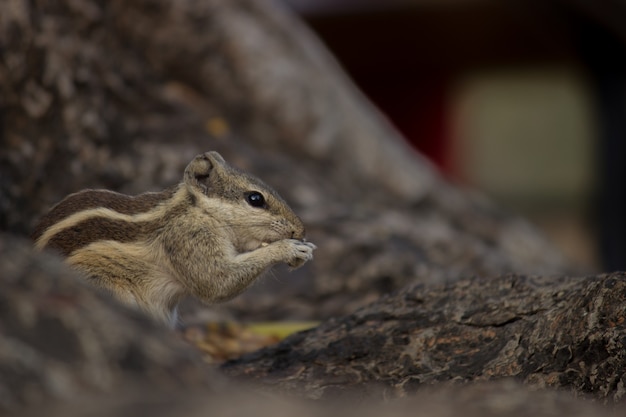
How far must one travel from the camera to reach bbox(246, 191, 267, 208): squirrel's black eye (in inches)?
174

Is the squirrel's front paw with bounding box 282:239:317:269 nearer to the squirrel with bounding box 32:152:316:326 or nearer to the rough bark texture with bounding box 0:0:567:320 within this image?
the squirrel with bounding box 32:152:316:326

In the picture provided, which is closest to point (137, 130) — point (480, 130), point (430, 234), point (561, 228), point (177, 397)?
point (430, 234)

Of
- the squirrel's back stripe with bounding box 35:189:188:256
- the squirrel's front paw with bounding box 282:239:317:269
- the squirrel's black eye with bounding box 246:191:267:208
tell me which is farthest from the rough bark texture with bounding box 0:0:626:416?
the squirrel's back stripe with bounding box 35:189:188:256

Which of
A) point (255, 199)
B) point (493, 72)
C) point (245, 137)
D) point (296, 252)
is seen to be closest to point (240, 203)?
point (255, 199)

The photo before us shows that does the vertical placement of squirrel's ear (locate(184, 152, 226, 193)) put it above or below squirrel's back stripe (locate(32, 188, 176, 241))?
above

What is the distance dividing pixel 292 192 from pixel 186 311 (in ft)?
5.12

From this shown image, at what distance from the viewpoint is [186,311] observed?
616 cm

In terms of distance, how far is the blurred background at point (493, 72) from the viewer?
1217 cm

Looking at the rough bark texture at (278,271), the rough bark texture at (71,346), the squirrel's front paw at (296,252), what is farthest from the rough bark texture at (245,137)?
the rough bark texture at (71,346)

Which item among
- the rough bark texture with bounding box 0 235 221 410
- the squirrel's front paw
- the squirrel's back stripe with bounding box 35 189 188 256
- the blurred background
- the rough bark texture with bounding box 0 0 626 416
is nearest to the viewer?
the rough bark texture with bounding box 0 235 221 410

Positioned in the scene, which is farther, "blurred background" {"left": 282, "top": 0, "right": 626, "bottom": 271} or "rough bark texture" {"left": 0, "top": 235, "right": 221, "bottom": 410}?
"blurred background" {"left": 282, "top": 0, "right": 626, "bottom": 271}

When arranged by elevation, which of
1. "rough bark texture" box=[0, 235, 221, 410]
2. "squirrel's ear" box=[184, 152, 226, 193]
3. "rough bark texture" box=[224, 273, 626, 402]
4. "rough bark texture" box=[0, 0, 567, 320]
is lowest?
"rough bark texture" box=[0, 235, 221, 410]

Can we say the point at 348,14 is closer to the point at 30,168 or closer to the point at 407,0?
the point at 407,0

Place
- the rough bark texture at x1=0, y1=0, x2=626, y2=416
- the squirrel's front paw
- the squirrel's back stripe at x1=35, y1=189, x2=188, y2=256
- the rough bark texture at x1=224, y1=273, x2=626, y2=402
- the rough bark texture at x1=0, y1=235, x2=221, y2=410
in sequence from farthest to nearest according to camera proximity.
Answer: the squirrel's front paw < the squirrel's back stripe at x1=35, y1=189, x2=188, y2=256 < the rough bark texture at x1=224, y1=273, x2=626, y2=402 < the rough bark texture at x1=0, y1=0, x2=626, y2=416 < the rough bark texture at x1=0, y1=235, x2=221, y2=410
